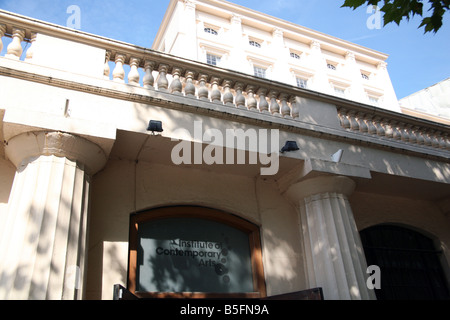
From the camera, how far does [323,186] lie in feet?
20.5

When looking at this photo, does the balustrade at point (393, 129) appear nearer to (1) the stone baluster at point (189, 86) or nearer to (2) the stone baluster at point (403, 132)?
(2) the stone baluster at point (403, 132)

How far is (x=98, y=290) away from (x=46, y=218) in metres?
1.23

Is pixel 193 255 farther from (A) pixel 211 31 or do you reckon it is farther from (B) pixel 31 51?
(A) pixel 211 31

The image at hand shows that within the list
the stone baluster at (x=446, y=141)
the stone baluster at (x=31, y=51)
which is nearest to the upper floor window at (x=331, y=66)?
the stone baluster at (x=446, y=141)

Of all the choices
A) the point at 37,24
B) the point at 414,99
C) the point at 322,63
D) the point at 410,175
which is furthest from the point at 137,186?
the point at 322,63

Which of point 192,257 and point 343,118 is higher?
point 343,118

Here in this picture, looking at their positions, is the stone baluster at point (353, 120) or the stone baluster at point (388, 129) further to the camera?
the stone baluster at point (388, 129)

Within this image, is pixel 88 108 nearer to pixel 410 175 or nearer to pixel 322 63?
pixel 410 175

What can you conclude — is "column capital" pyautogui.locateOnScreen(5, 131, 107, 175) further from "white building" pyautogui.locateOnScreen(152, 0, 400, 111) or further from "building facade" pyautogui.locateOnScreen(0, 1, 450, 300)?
"white building" pyautogui.locateOnScreen(152, 0, 400, 111)

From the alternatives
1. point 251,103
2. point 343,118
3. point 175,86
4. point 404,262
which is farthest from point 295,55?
point 175,86

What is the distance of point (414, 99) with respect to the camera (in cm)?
2611

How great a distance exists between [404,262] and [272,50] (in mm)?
23670

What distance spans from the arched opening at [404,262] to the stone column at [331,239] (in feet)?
5.12

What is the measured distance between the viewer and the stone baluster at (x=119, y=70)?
5.51m
